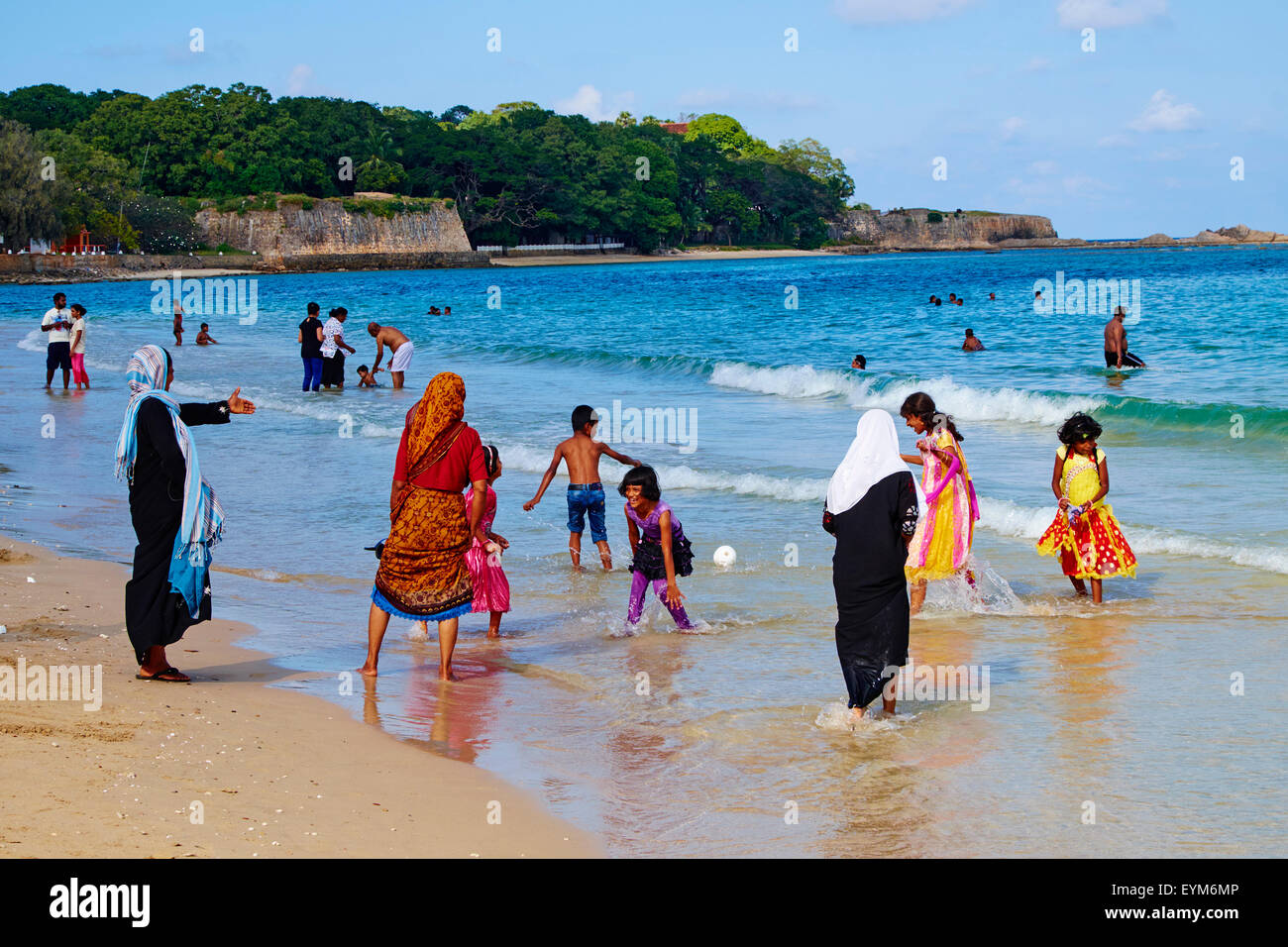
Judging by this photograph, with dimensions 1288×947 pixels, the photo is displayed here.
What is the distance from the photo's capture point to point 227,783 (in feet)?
15.5

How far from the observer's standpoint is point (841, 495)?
5.75m

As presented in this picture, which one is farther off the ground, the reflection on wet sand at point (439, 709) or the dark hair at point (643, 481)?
the dark hair at point (643, 481)

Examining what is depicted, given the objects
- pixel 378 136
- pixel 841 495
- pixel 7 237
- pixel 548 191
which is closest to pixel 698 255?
pixel 548 191

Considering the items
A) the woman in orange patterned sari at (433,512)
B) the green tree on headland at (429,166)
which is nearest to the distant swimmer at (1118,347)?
the woman in orange patterned sari at (433,512)

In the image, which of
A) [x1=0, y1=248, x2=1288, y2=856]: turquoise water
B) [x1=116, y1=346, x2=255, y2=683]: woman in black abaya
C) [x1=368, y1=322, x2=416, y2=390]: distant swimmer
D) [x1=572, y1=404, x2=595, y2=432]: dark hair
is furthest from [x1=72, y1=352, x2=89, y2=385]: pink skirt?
[x1=116, y1=346, x2=255, y2=683]: woman in black abaya

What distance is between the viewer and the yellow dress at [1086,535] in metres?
8.27

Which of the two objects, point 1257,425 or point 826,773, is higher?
point 1257,425

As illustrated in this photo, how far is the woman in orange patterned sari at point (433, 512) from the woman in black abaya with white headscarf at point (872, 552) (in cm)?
190

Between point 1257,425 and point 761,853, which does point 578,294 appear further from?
point 761,853

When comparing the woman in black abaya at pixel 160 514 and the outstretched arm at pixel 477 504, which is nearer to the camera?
the woman in black abaya at pixel 160 514

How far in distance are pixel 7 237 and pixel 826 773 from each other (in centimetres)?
8615

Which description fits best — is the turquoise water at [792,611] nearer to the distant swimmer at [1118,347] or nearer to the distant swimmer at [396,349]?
the distant swimmer at [396,349]

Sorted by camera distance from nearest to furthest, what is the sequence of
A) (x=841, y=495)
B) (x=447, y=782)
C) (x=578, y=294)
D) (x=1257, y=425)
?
(x=447, y=782) → (x=841, y=495) → (x=1257, y=425) → (x=578, y=294)

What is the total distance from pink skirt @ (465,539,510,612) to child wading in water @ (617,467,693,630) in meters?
0.83
